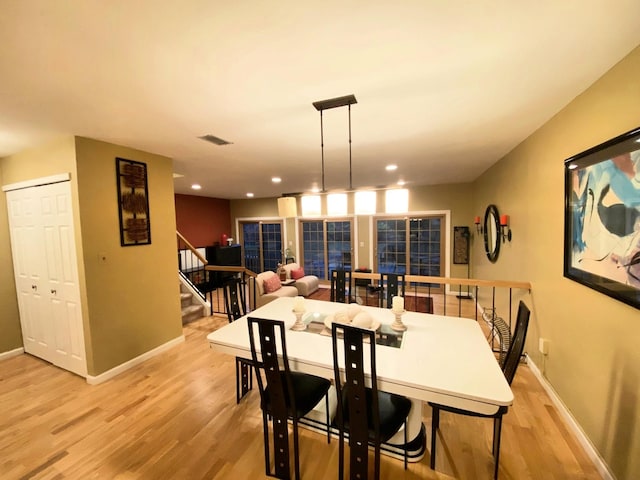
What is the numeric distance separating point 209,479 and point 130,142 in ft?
10.3

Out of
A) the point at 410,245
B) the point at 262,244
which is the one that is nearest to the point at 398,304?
the point at 410,245

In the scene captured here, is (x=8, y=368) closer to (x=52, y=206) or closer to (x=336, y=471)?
(x=52, y=206)

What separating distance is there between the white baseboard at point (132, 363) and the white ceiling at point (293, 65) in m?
2.49

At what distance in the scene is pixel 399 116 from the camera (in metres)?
2.25

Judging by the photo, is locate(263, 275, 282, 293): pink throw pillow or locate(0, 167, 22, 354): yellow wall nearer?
locate(0, 167, 22, 354): yellow wall

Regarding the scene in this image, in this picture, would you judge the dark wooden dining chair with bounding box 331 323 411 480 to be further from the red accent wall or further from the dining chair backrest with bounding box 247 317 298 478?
the red accent wall

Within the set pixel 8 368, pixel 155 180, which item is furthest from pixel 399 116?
pixel 8 368

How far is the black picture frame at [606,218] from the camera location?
4.63 feet

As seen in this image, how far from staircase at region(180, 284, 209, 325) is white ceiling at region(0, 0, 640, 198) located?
2858mm

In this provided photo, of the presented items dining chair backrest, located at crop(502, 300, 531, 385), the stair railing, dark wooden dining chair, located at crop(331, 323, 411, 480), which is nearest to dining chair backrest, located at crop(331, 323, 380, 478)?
dark wooden dining chair, located at crop(331, 323, 411, 480)

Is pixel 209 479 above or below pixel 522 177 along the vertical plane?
below

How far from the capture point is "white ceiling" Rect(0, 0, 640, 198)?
114 centimetres

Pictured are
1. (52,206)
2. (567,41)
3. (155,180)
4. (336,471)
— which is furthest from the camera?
(155,180)

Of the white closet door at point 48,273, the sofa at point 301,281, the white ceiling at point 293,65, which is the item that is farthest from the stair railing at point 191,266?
the white ceiling at point 293,65
